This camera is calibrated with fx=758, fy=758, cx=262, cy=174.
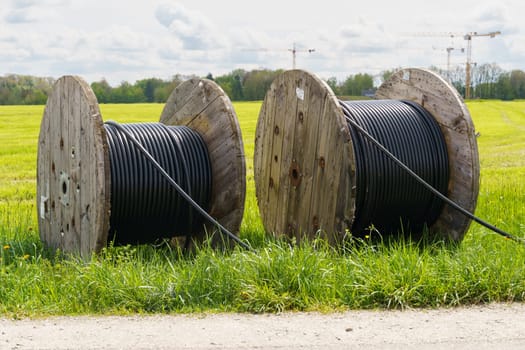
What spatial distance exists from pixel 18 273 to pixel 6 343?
1570 mm

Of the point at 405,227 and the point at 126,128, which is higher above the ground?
the point at 126,128

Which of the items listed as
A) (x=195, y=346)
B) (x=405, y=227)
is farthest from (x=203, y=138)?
(x=195, y=346)

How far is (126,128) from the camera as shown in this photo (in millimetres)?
6797

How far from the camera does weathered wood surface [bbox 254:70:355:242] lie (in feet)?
20.8

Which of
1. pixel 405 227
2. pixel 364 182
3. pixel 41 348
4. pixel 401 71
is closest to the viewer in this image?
pixel 41 348

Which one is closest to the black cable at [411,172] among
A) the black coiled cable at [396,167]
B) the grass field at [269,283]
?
the black coiled cable at [396,167]

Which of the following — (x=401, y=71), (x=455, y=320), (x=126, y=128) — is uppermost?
(x=401, y=71)

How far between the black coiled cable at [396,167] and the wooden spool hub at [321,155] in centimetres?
14

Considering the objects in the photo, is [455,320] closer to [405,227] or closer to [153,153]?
[405,227]

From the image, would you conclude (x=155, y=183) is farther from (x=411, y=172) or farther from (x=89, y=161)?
(x=411, y=172)

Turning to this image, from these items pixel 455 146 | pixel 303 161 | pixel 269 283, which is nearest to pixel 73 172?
pixel 303 161

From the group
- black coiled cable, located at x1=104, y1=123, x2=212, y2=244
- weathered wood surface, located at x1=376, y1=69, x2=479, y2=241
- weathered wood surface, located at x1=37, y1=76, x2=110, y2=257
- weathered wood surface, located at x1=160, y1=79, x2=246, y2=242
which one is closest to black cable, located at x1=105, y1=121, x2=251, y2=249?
black coiled cable, located at x1=104, y1=123, x2=212, y2=244

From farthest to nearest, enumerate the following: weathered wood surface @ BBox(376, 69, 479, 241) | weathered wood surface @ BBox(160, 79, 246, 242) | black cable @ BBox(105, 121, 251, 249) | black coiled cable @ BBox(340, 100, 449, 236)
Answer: weathered wood surface @ BBox(376, 69, 479, 241)
weathered wood surface @ BBox(160, 79, 246, 242)
black coiled cable @ BBox(340, 100, 449, 236)
black cable @ BBox(105, 121, 251, 249)

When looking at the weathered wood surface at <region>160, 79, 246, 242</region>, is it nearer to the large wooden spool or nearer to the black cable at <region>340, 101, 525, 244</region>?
the large wooden spool
